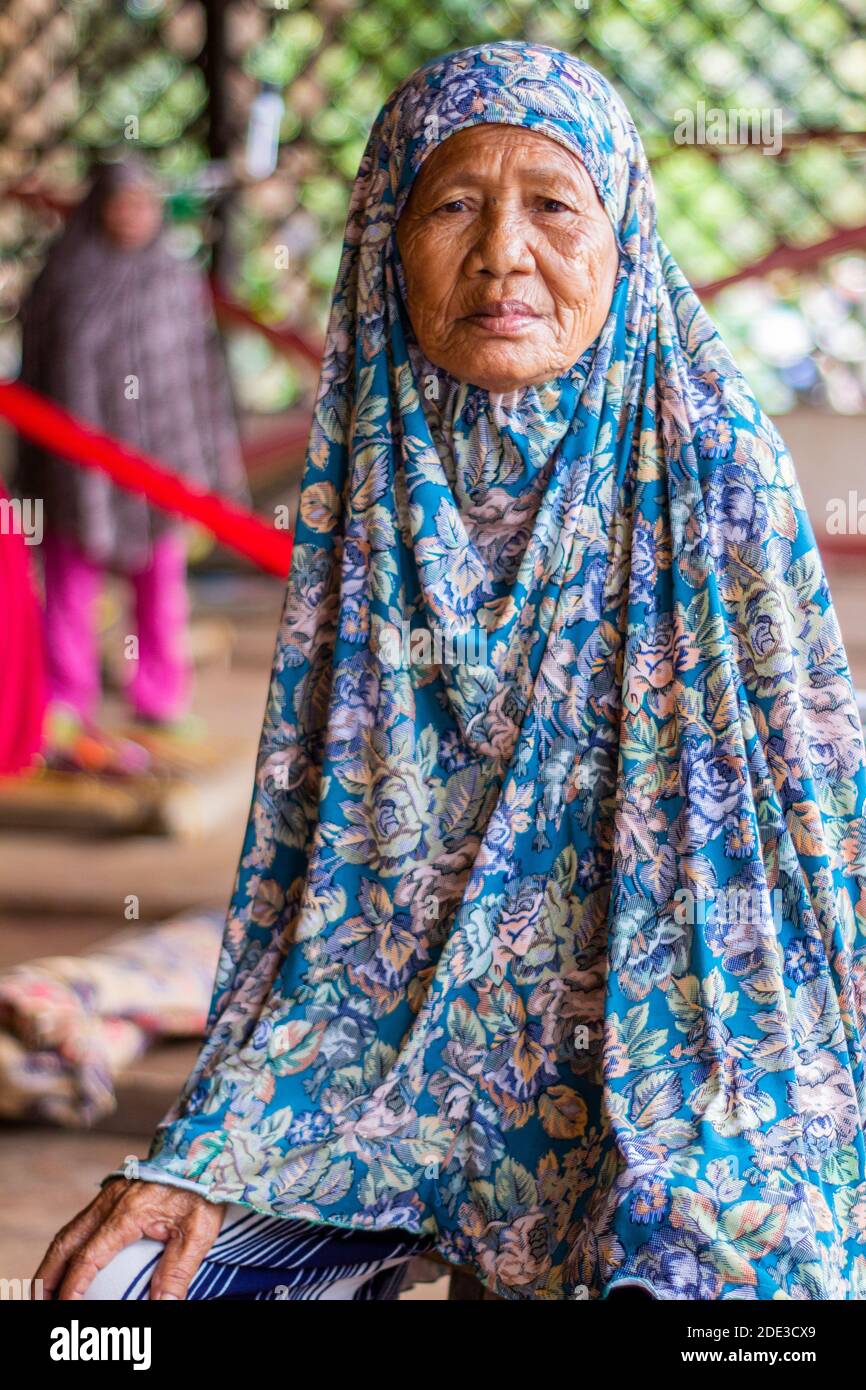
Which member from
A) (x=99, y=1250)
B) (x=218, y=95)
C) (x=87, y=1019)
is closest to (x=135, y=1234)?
(x=99, y=1250)

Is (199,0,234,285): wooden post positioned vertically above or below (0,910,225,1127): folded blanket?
above

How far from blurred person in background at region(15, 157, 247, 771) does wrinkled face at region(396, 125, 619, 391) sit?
2710 millimetres

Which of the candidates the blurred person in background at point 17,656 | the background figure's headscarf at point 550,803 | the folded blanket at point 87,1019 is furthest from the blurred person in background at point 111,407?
the background figure's headscarf at point 550,803

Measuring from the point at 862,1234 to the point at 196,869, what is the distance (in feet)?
7.16

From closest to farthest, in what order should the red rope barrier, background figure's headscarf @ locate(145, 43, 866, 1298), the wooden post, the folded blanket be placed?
background figure's headscarf @ locate(145, 43, 866, 1298) < the red rope barrier < the folded blanket < the wooden post

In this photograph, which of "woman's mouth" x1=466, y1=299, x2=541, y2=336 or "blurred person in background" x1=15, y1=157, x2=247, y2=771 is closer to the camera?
"woman's mouth" x1=466, y1=299, x2=541, y2=336

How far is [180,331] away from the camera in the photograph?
3.90 meters

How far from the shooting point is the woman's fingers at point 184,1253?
980mm

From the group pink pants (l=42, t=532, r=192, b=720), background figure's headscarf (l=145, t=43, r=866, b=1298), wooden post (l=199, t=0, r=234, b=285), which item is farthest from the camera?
wooden post (l=199, t=0, r=234, b=285)

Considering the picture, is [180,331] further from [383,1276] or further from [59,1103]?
[383,1276]

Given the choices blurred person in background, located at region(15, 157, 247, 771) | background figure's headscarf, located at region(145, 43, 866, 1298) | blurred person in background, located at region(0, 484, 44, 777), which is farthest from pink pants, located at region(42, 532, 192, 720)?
background figure's headscarf, located at region(145, 43, 866, 1298)

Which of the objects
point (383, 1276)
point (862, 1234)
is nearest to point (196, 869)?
point (383, 1276)

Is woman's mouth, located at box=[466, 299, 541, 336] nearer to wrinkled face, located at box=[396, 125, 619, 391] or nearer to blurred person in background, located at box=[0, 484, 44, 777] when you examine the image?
wrinkled face, located at box=[396, 125, 619, 391]

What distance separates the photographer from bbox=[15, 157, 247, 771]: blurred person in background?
3.71 m
